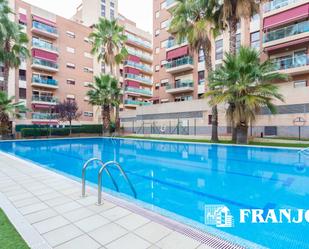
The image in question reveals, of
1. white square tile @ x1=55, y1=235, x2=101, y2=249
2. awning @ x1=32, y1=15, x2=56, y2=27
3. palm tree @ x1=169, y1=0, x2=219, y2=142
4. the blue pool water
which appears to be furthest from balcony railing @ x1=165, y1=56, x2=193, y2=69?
white square tile @ x1=55, y1=235, x2=101, y2=249

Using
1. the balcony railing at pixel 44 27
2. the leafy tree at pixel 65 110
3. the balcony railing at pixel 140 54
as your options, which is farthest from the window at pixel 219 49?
the balcony railing at pixel 44 27

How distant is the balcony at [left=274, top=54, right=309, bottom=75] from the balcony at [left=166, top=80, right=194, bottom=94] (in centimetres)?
1078

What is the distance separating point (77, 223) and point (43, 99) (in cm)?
3151

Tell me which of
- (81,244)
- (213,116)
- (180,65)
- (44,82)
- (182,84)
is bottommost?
(81,244)

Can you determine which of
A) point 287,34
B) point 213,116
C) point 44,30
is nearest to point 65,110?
point 44,30

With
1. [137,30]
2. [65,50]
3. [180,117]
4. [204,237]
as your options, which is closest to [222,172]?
[204,237]

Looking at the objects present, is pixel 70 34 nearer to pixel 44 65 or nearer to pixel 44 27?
pixel 44 27

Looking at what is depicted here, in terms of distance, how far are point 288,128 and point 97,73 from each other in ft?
106

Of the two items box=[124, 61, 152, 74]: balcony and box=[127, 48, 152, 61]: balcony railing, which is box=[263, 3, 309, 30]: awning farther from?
box=[127, 48, 152, 61]: balcony railing

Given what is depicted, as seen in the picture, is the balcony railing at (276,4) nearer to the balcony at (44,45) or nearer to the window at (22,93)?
the balcony at (44,45)

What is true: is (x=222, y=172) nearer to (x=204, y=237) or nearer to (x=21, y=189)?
(x=204, y=237)

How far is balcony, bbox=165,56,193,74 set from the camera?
2761 centimetres

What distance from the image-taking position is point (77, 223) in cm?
348

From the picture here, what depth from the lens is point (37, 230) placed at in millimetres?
3232
